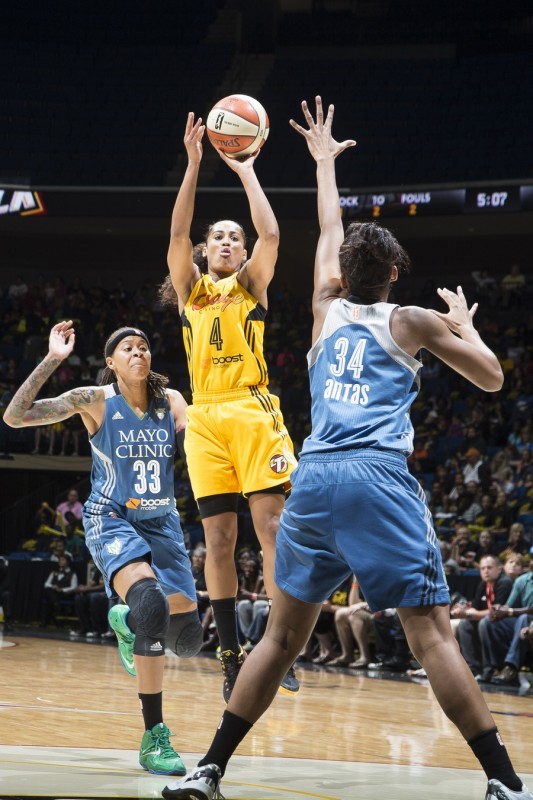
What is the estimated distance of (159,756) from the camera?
4.71 meters

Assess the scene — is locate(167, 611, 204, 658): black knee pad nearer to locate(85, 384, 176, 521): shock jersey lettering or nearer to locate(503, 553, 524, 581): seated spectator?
locate(85, 384, 176, 521): shock jersey lettering

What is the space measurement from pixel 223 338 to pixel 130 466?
83 centimetres

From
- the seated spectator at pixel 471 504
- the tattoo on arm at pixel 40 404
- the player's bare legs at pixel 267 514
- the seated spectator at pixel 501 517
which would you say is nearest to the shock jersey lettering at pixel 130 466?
the tattoo on arm at pixel 40 404

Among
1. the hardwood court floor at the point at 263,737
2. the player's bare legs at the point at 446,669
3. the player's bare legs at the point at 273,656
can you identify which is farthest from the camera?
the hardwood court floor at the point at 263,737

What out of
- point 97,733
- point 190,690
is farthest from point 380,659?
point 97,733

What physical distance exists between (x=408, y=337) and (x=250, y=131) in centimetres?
222

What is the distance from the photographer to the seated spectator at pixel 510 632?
10.3 meters

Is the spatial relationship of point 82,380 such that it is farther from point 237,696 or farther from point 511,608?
point 237,696

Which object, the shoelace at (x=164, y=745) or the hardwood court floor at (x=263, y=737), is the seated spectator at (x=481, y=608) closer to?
the hardwood court floor at (x=263, y=737)

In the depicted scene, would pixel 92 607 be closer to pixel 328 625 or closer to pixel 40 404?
pixel 328 625

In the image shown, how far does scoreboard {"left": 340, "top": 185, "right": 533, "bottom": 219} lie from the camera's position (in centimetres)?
1734

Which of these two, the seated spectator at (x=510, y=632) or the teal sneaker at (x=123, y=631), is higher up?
the teal sneaker at (x=123, y=631)

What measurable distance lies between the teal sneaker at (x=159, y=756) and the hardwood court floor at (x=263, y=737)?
7 cm

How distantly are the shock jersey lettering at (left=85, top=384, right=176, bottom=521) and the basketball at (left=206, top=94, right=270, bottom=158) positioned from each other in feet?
4.79
